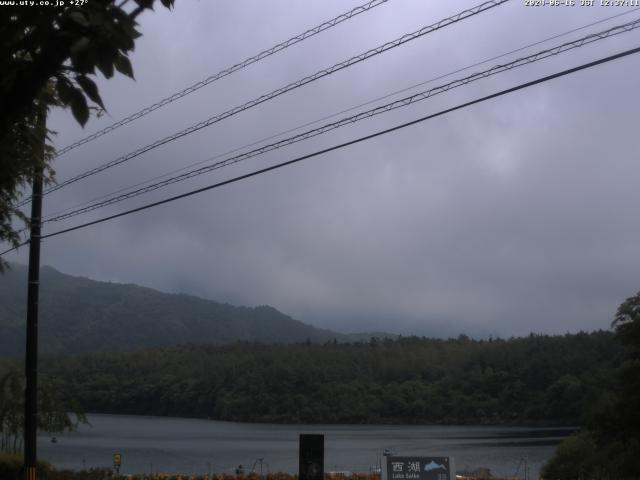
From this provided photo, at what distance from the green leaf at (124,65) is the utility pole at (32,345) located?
1327cm

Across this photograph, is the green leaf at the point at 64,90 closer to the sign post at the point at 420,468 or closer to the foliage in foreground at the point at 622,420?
the sign post at the point at 420,468

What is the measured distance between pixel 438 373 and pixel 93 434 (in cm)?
3667

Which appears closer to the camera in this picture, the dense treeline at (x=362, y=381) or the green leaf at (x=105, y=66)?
the green leaf at (x=105, y=66)

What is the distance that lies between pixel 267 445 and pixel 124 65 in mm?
63870

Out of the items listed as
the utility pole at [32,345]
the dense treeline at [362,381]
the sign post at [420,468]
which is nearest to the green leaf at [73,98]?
the sign post at [420,468]

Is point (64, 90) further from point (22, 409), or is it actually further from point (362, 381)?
point (362, 381)

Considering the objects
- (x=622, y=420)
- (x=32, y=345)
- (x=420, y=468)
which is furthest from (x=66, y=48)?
(x=622, y=420)

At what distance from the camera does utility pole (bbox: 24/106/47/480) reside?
56.2 ft

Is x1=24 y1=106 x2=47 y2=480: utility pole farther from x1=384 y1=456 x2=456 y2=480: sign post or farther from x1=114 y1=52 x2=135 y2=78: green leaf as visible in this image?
x1=114 y1=52 x2=135 y2=78: green leaf

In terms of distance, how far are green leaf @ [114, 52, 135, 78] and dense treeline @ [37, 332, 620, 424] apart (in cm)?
5047

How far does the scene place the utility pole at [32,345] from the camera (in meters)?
17.1

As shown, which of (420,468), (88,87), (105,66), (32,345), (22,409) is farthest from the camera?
(22,409)

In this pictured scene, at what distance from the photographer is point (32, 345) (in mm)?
17906

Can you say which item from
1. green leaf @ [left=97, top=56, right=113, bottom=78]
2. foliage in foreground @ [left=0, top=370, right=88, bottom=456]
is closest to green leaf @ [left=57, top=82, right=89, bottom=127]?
green leaf @ [left=97, top=56, right=113, bottom=78]
